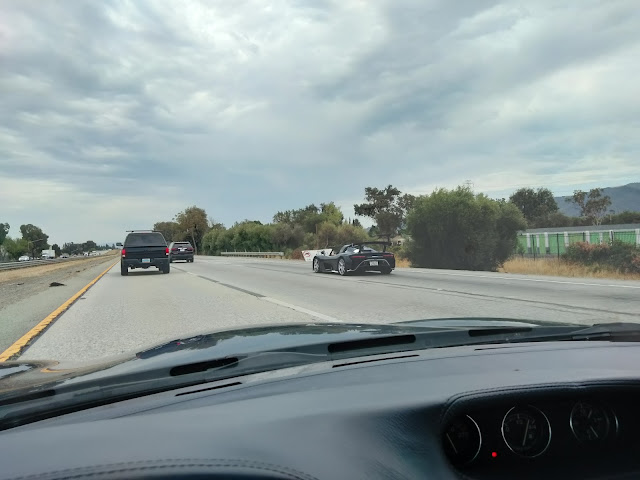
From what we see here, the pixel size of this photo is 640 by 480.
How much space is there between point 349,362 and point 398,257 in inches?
1188

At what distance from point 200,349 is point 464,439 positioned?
159cm

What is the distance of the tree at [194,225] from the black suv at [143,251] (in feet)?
334

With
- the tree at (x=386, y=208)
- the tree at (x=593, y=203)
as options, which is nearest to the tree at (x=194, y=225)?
the tree at (x=386, y=208)

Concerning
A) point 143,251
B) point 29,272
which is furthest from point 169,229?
point 143,251

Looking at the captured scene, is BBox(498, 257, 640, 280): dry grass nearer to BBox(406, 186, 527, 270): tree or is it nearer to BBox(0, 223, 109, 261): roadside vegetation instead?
BBox(406, 186, 527, 270): tree

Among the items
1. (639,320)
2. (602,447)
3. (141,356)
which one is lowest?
(639,320)

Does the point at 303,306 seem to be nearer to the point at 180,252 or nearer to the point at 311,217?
the point at 180,252

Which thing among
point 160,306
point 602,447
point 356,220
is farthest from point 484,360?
point 356,220

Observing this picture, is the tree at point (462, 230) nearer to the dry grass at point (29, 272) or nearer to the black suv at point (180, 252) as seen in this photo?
the dry grass at point (29, 272)

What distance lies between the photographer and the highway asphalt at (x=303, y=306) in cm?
830

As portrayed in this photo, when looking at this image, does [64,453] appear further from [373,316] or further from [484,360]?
[373,316]

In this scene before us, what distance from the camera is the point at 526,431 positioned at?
2080 millimetres

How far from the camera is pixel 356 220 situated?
9512 centimetres

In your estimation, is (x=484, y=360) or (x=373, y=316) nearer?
(x=484, y=360)
